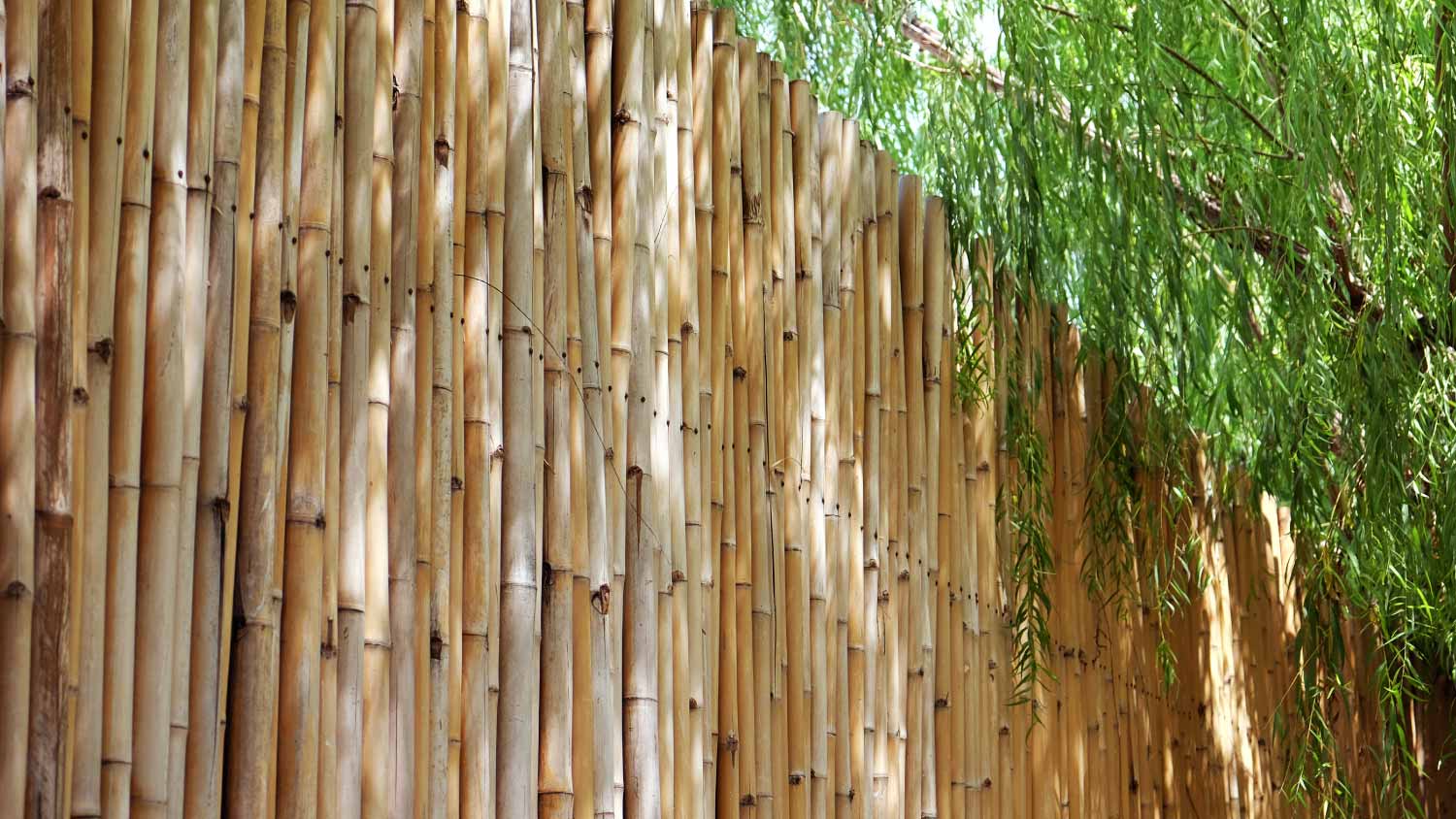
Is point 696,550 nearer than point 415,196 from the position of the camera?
No

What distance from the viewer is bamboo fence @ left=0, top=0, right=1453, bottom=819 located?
116cm

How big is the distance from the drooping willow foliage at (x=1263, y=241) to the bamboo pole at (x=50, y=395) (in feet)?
5.62

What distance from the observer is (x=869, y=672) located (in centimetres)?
220

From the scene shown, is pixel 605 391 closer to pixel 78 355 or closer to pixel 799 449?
pixel 799 449

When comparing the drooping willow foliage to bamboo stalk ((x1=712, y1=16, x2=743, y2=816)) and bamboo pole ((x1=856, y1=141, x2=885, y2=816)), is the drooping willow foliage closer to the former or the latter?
bamboo pole ((x1=856, y1=141, x2=885, y2=816))

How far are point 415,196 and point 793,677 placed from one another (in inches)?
32.5

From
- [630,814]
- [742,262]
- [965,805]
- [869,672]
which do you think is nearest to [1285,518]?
[965,805]

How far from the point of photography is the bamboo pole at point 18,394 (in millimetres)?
1050

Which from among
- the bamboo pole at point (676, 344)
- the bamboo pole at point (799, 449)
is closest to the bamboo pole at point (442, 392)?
the bamboo pole at point (676, 344)

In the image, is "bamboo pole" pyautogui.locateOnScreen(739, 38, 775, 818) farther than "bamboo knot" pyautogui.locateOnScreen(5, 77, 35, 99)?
Yes

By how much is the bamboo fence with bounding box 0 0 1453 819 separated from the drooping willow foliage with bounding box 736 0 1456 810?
19cm

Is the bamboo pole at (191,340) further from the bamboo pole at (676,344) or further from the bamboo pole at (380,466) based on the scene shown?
the bamboo pole at (676,344)

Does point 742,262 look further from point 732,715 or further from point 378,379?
point 378,379

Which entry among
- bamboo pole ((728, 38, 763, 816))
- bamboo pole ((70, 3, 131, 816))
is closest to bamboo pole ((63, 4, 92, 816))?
bamboo pole ((70, 3, 131, 816))
